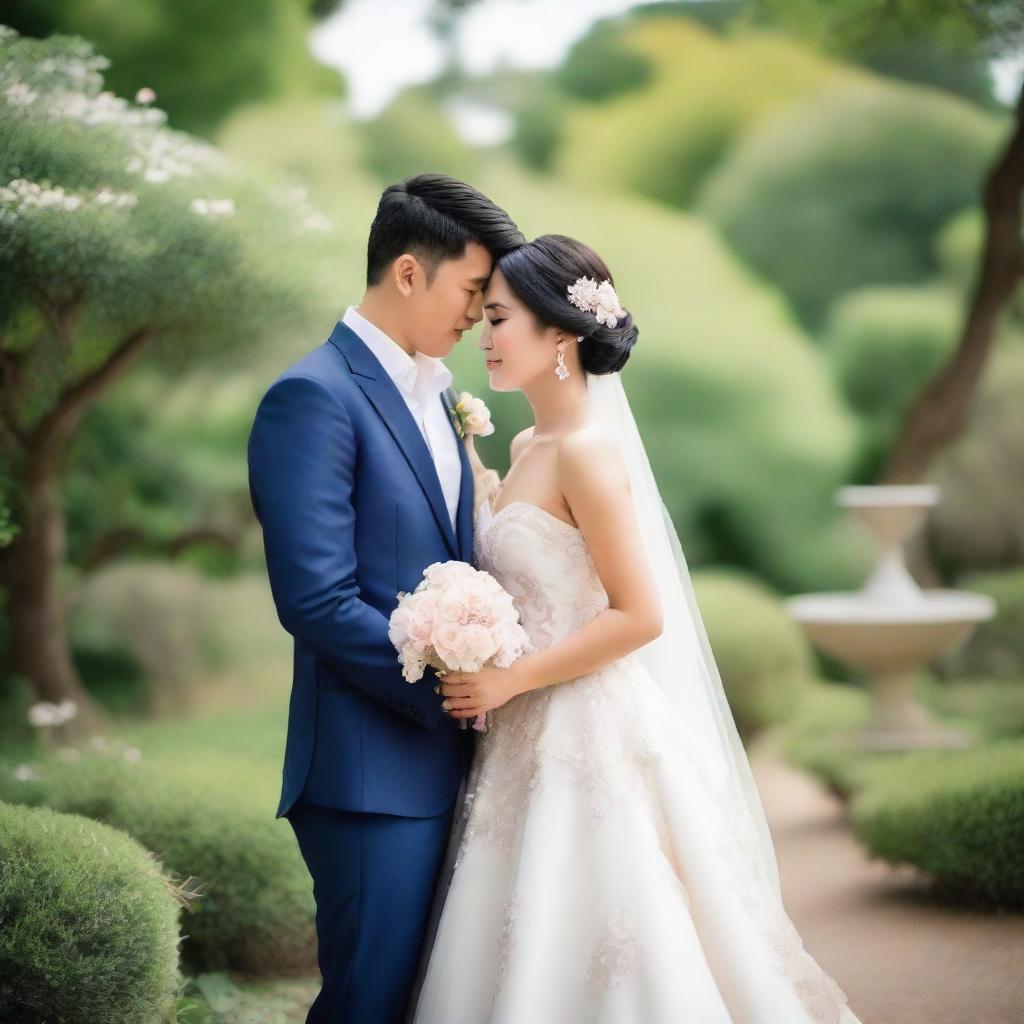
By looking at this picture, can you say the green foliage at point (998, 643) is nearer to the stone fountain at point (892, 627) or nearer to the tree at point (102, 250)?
the stone fountain at point (892, 627)

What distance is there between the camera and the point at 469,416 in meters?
3.09

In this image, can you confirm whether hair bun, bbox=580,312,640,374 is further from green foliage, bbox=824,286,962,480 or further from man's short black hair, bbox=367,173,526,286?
green foliage, bbox=824,286,962,480

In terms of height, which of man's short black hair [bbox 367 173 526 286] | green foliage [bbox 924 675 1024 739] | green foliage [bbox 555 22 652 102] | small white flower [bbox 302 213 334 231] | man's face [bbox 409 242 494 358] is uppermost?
green foliage [bbox 555 22 652 102]

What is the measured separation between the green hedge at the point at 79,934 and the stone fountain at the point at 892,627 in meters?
4.74

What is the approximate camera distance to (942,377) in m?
9.99

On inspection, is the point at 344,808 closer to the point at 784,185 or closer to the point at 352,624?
the point at 352,624

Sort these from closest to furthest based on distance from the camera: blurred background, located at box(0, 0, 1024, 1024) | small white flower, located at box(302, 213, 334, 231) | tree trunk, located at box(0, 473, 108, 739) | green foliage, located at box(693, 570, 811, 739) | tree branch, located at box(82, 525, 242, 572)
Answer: blurred background, located at box(0, 0, 1024, 1024)
small white flower, located at box(302, 213, 334, 231)
tree trunk, located at box(0, 473, 108, 739)
green foliage, located at box(693, 570, 811, 739)
tree branch, located at box(82, 525, 242, 572)

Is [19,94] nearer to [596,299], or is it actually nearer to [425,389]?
[425,389]

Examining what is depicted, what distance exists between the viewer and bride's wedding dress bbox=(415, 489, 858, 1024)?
2.59 m

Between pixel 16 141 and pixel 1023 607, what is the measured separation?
24.8 feet

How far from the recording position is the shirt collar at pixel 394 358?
2.80m

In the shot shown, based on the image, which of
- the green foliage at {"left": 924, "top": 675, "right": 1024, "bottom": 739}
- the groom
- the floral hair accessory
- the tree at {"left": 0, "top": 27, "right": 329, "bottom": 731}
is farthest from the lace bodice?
the green foliage at {"left": 924, "top": 675, "right": 1024, "bottom": 739}

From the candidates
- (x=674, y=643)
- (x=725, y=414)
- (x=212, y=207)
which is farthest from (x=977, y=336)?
(x=674, y=643)

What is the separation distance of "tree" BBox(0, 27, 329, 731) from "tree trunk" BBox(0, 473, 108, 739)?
0.21 metres
